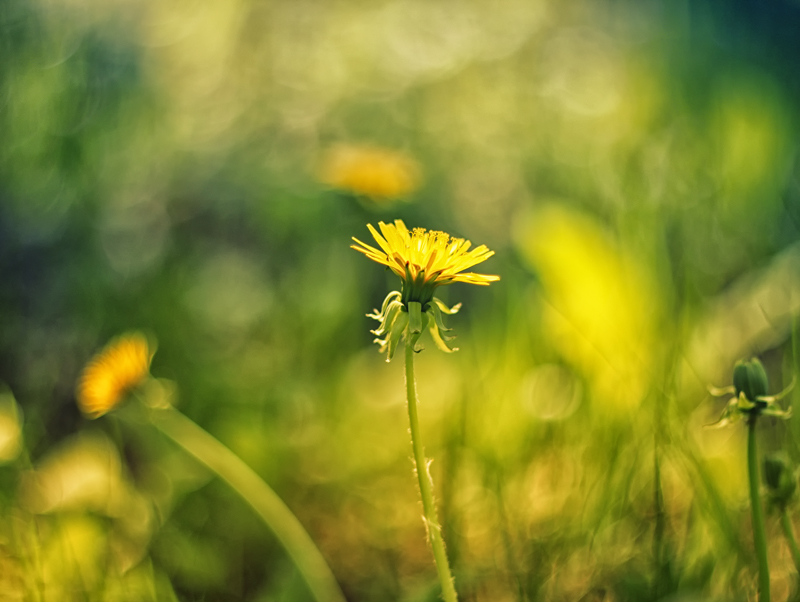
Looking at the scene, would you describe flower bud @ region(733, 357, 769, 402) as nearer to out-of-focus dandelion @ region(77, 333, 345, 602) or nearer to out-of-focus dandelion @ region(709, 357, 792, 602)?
out-of-focus dandelion @ region(709, 357, 792, 602)

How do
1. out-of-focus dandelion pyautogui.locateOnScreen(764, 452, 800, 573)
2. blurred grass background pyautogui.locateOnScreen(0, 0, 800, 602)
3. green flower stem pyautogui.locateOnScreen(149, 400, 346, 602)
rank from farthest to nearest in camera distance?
blurred grass background pyautogui.locateOnScreen(0, 0, 800, 602) → green flower stem pyautogui.locateOnScreen(149, 400, 346, 602) → out-of-focus dandelion pyautogui.locateOnScreen(764, 452, 800, 573)

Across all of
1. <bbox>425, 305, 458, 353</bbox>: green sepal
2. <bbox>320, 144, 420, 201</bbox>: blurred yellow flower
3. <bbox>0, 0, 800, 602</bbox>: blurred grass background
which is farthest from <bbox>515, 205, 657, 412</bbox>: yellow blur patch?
<bbox>425, 305, 458, 353</bbox>: green sepal

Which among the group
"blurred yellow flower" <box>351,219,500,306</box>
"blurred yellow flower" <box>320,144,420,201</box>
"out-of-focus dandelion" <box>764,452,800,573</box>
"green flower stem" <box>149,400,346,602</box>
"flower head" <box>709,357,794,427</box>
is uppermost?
"blurred yellow flower" <box>320,144,420,201</box>

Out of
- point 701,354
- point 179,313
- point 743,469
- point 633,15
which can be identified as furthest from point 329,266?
point 633,15

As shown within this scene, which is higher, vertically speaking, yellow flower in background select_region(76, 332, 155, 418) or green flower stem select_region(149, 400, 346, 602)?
yellow flower in background select_region(76, 332, 155, 418)

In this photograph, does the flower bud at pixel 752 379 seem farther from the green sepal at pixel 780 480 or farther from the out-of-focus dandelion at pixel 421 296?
the out-of-focus dandelion at pixel 421 296

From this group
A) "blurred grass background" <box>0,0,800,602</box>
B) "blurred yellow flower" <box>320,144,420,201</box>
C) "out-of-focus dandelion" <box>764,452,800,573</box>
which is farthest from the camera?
Answer: "blurred yellow flower" <box>320,144,420,201</box>

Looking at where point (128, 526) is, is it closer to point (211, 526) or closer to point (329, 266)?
point (211, 526)

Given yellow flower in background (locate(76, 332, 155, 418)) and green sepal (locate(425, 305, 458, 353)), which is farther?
yellow flower in background (locate(76, 332, 155, 418))
